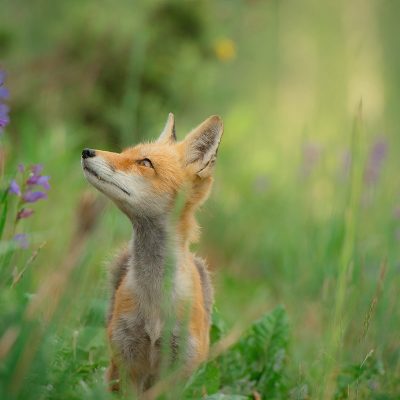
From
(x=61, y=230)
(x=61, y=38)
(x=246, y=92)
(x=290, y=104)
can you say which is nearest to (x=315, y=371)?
(x=61, y=230)

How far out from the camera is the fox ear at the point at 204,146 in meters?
3.41

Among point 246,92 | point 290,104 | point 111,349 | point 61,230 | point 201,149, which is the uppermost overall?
point 246,92

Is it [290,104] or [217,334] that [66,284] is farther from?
[290,104]

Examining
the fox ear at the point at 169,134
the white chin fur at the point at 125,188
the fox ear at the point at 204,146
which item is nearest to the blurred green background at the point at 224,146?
the fox ear at the point at 169,134

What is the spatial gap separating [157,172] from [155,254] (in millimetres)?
379

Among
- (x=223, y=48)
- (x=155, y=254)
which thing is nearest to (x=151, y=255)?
(x=155, y=254)

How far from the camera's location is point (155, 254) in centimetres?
331

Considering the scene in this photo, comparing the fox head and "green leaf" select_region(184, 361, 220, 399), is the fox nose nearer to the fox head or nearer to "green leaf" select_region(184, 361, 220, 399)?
the fox head

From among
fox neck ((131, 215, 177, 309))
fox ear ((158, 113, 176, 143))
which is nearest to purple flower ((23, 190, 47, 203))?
fox neck ((131, 215, 177, 309))

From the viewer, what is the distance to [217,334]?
3777mm

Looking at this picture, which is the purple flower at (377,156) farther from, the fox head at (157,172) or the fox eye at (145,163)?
the fox eye at (145,163)

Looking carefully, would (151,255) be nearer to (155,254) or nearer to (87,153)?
(155,254)

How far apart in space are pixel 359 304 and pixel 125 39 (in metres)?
4.43

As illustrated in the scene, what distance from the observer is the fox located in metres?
3.15
